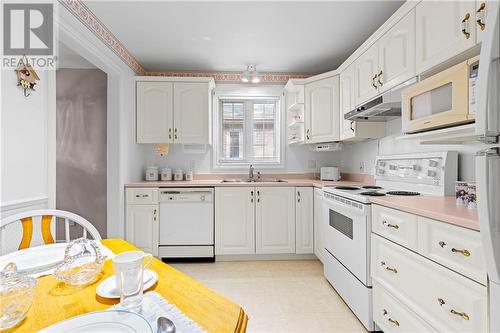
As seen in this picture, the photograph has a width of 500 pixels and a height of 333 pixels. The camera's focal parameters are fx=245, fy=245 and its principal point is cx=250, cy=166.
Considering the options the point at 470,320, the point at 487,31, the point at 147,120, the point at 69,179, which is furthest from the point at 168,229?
the point at 487,31

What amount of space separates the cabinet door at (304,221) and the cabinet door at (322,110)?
2.34ft

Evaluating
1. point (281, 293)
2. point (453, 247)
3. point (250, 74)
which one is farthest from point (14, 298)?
point (250, 74)

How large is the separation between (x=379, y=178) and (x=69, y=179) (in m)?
3.90

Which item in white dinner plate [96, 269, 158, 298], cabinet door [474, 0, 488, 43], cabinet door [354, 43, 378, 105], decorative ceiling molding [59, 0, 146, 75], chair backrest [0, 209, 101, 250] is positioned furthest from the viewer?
cabinet door [354, 43, 378, 105]

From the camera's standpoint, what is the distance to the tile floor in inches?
72.0

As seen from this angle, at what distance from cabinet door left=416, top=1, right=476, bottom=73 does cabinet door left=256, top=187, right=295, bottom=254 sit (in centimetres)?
189

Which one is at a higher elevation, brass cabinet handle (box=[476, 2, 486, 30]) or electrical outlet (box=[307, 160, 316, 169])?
brass cabinet handle (box=[476, 2, 486, 30])

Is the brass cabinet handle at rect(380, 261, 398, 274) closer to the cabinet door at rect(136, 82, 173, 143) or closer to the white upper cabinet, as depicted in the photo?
the white upper cabinet

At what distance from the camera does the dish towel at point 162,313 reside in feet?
1.84

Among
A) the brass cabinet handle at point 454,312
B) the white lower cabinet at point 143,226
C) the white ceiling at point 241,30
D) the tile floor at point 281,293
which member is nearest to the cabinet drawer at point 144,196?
the white lower cabinet at point 143,226

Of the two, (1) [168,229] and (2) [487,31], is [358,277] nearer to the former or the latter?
(2) [487,31]

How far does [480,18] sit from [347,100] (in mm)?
1490

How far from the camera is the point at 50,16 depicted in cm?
184

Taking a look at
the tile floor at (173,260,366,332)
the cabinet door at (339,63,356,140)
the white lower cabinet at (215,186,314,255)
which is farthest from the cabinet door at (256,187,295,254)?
the cabinet door at (339,63,356,140)
